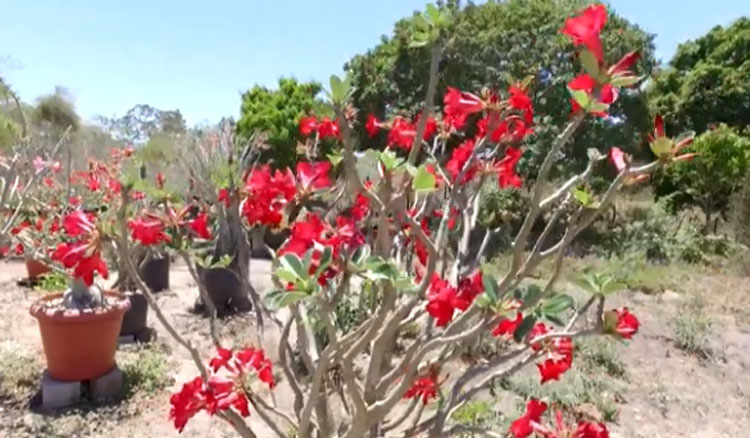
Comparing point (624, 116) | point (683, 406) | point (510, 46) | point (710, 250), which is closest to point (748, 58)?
point (624, 116)

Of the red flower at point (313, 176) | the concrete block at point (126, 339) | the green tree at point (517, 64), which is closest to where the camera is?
the red flower at point (313, 176)

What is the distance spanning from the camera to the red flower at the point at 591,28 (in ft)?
2.96

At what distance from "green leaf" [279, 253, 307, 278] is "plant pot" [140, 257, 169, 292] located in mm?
4054

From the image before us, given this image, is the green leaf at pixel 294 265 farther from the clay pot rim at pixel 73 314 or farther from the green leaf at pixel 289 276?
the clay pot rim at pixel 73 314

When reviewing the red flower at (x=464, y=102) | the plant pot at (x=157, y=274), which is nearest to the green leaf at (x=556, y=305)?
the red flower at (x=464, y=102)

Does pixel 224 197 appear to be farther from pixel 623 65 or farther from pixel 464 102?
pixel 623 65

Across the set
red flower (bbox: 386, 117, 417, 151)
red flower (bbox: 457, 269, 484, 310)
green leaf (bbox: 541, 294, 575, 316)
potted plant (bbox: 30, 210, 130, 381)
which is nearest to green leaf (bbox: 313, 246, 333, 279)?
red flower (bbox: 457, 269, 484, 310)

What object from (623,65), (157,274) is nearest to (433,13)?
(623,65)

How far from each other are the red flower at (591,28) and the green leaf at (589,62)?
0.04 ft

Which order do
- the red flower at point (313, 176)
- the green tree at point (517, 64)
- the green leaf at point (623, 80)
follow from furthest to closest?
the green tree at point (517, 64), the red flower at point (313, 176), the green leaf at point (623, 80)

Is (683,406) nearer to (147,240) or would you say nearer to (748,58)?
(147,240)

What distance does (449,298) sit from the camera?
115 cm

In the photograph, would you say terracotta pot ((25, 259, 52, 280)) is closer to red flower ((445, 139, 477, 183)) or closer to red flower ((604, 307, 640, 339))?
red flower ((445, 139, 477, 183))

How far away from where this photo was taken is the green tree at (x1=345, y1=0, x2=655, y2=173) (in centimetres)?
834
